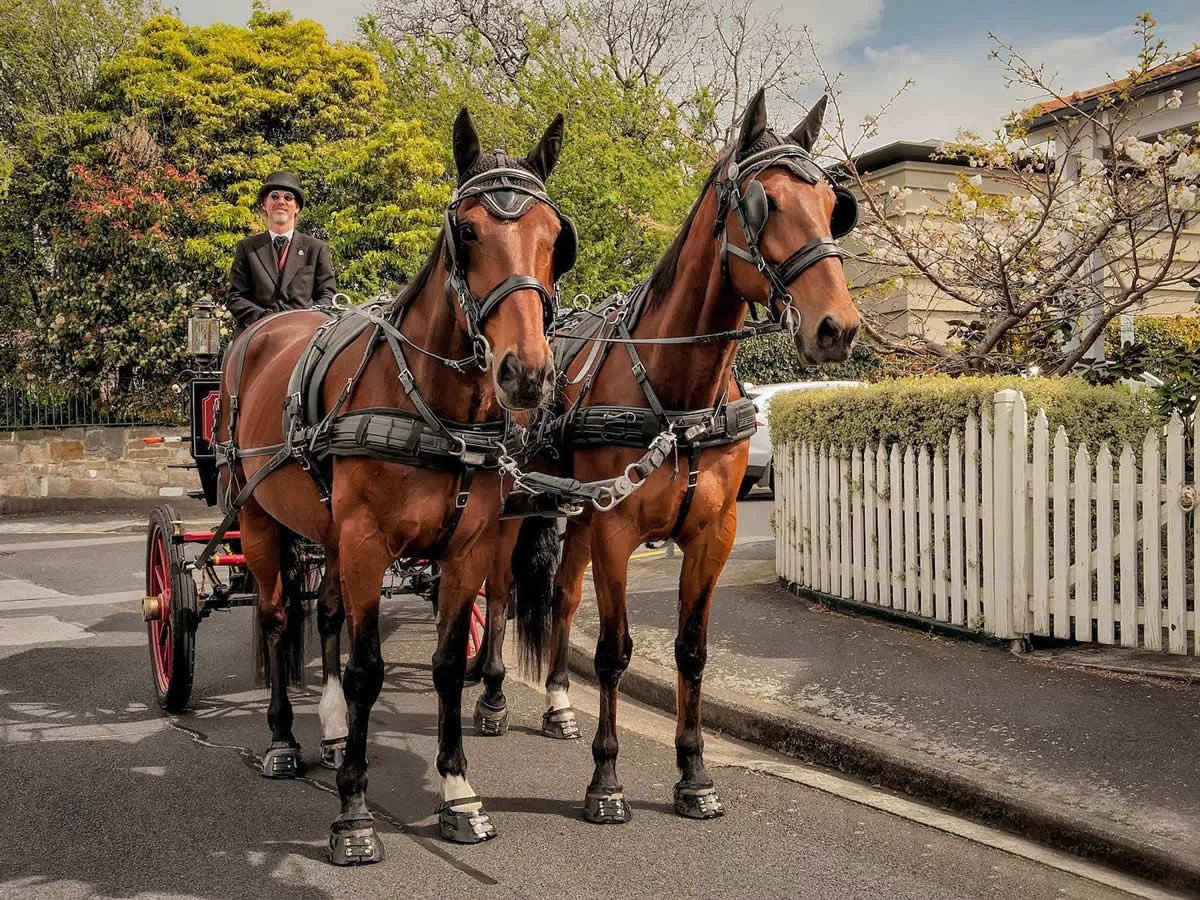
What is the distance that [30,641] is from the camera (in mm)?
8023

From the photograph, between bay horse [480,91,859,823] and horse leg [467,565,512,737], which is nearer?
bay horse [480,91,859,823]

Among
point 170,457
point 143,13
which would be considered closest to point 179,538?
point 170,457

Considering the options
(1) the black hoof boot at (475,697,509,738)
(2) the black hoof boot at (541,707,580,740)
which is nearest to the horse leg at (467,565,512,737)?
(1) the black hoof boot at (475,697,509,738)

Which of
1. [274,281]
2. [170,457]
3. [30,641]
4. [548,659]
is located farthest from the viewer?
[170,457]

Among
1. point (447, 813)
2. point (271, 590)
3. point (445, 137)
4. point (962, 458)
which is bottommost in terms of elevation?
point (447, 813)

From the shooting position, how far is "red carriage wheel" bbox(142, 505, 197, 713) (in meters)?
5.96

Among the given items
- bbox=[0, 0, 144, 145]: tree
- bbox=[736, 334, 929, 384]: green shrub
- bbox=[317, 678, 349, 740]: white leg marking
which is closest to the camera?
bbox=[317, 678, 349, 740]: white leg marking

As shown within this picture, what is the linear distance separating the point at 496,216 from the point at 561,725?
9.95 ft

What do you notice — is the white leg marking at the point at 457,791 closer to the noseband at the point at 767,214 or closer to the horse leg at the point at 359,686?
the horse leg at the point at 359,686

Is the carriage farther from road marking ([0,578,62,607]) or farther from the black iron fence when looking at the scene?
the black iron fence

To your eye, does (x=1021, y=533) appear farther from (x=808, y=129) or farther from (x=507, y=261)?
(x=507, y=261)

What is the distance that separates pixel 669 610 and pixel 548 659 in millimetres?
2621

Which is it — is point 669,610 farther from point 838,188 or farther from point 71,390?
point 71,390

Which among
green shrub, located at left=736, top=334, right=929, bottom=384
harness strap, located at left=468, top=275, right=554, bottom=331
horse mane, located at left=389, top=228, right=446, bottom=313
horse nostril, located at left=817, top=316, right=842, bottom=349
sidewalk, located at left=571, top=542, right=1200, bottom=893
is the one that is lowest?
sidewalk, located at left=571, top=542, right=1200, bottom=893
